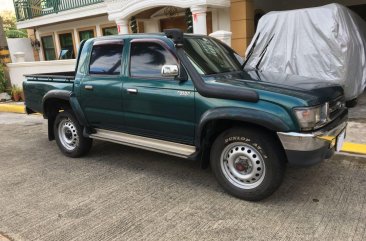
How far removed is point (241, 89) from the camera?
379 cm

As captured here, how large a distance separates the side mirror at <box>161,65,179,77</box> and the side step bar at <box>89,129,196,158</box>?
2.98 ft

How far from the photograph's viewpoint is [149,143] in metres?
4.71

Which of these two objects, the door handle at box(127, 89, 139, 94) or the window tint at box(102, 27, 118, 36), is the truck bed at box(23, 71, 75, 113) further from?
the window tint at box(102, 27, 118, 36)

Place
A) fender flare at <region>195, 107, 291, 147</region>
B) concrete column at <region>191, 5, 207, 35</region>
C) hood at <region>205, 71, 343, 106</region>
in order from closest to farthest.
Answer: fender flare at <region>195, 107, 291, 147</region>, hood at <region>205, 71, 343, 106</region>, concrete column at <region>191, 5, 207, 35</region>

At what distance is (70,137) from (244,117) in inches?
133

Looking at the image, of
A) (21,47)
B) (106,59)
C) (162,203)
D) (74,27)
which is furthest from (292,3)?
(21,47)

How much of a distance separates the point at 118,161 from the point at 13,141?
3072mm

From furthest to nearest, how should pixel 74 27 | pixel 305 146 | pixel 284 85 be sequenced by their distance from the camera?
pixel 74 27
pixel 284 85
pixel 305 146

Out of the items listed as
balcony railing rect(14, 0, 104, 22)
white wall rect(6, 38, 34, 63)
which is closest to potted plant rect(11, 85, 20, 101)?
white wall rect(6, 38, 34, 63)

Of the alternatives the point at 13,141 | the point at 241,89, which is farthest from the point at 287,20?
the point at 13,141

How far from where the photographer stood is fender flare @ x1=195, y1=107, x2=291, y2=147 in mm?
3558

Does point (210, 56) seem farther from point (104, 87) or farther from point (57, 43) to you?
point (57, 43)

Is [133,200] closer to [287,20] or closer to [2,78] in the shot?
[287,20]

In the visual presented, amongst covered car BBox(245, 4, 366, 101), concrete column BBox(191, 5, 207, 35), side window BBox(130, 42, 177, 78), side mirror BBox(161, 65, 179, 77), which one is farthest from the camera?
concrete column BBox(191, 5, 207, 35)
